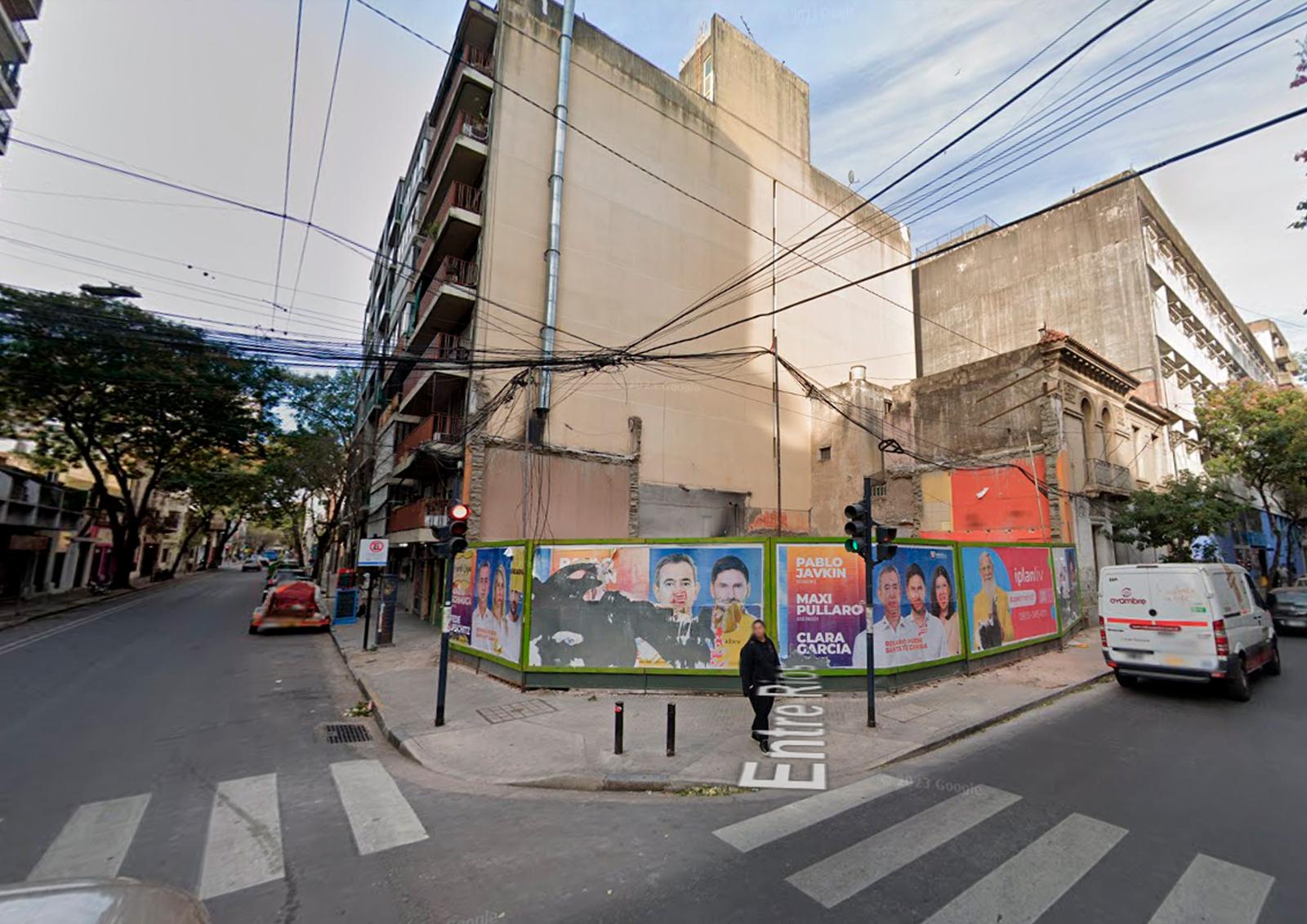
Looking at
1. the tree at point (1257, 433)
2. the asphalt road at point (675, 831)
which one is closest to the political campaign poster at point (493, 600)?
the asphalt road at point (675, 831)

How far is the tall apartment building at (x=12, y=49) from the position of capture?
67.8ft

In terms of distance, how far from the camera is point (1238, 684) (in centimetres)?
917

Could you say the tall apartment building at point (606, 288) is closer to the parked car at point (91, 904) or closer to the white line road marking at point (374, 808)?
A: the white line road marking at point (374, 808)

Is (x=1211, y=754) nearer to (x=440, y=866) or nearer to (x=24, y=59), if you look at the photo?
(x=440, y=866)

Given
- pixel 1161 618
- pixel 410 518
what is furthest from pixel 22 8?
pixel 1161 618

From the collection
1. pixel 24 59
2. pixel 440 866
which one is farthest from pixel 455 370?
pixel 24 59

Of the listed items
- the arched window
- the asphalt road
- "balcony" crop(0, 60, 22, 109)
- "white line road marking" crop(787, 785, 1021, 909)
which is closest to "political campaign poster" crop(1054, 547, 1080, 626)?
the arched window

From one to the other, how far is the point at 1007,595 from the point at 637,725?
933cm

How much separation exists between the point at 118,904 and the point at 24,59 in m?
34.4

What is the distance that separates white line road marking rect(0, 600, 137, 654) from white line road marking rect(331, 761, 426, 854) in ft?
43.3

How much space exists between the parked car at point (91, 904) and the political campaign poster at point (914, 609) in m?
8.98

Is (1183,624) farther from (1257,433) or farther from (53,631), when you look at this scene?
(53,631)

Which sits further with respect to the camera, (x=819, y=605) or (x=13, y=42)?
(x=13, y=42)

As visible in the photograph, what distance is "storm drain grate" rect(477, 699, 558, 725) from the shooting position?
8502 mm
